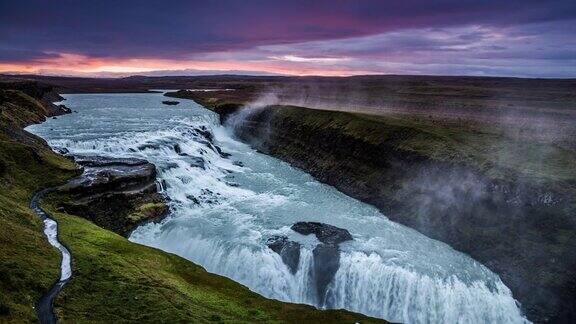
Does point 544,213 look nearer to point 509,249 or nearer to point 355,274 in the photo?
point 509,249

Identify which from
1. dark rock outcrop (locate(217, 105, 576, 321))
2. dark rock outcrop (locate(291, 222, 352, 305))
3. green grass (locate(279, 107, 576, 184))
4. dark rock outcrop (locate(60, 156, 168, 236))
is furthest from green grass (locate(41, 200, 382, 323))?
green grass (locate(279, 107, 576, 184))

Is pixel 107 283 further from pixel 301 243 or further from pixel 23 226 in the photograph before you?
pixel 301 243

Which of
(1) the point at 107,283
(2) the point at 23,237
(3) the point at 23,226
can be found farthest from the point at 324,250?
(3) the point at 23,226

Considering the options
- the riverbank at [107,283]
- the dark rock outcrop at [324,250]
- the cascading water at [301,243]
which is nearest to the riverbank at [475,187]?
the cascading water at [301,243]

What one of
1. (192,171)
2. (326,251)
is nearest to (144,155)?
(192,171)

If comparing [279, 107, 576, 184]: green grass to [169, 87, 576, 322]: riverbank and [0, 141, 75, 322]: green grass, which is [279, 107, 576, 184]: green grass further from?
[0, 141, 75, 322]: green grass

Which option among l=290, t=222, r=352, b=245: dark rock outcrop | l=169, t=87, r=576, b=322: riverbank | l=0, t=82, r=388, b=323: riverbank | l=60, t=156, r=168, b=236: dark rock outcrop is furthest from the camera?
l=60, t=156, r=168, b=236: dark rock outcrop
